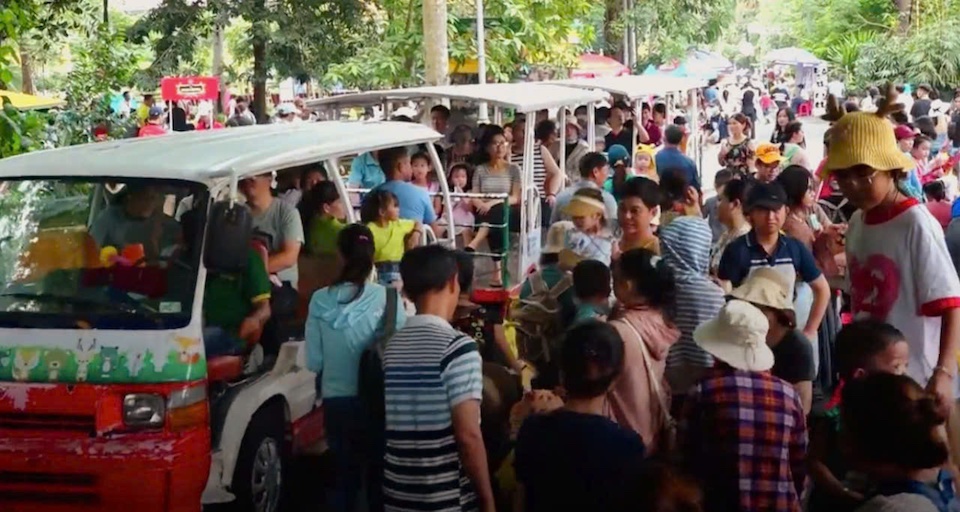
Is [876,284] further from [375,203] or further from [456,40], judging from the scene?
[456,40]

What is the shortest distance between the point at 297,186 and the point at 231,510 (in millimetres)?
2958

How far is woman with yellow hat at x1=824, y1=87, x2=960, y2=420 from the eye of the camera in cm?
407

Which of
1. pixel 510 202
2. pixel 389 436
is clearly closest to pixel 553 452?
pixel 389 436

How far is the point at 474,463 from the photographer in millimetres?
4031

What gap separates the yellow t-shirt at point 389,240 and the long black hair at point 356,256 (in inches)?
76.4

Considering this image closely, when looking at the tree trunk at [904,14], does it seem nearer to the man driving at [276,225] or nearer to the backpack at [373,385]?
the man driving at [276,225]

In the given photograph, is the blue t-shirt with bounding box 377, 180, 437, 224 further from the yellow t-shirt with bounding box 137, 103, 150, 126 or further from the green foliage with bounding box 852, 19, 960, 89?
the green foliage with bounding box 852, 19, 960, 89

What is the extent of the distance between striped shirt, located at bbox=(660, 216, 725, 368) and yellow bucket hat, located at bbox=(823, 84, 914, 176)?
51.4 inches

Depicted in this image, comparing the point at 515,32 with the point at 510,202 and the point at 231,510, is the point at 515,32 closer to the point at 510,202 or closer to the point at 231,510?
the point at 510,202

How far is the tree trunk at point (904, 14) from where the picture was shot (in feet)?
109

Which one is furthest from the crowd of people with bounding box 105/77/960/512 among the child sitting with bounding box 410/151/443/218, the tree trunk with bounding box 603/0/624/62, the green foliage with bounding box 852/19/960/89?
the green foliage with bounding box 852/19/960/89

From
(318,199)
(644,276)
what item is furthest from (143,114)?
(644,276)

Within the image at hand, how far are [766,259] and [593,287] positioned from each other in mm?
1200

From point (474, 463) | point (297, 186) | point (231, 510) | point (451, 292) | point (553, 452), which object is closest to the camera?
point (553, 452)
